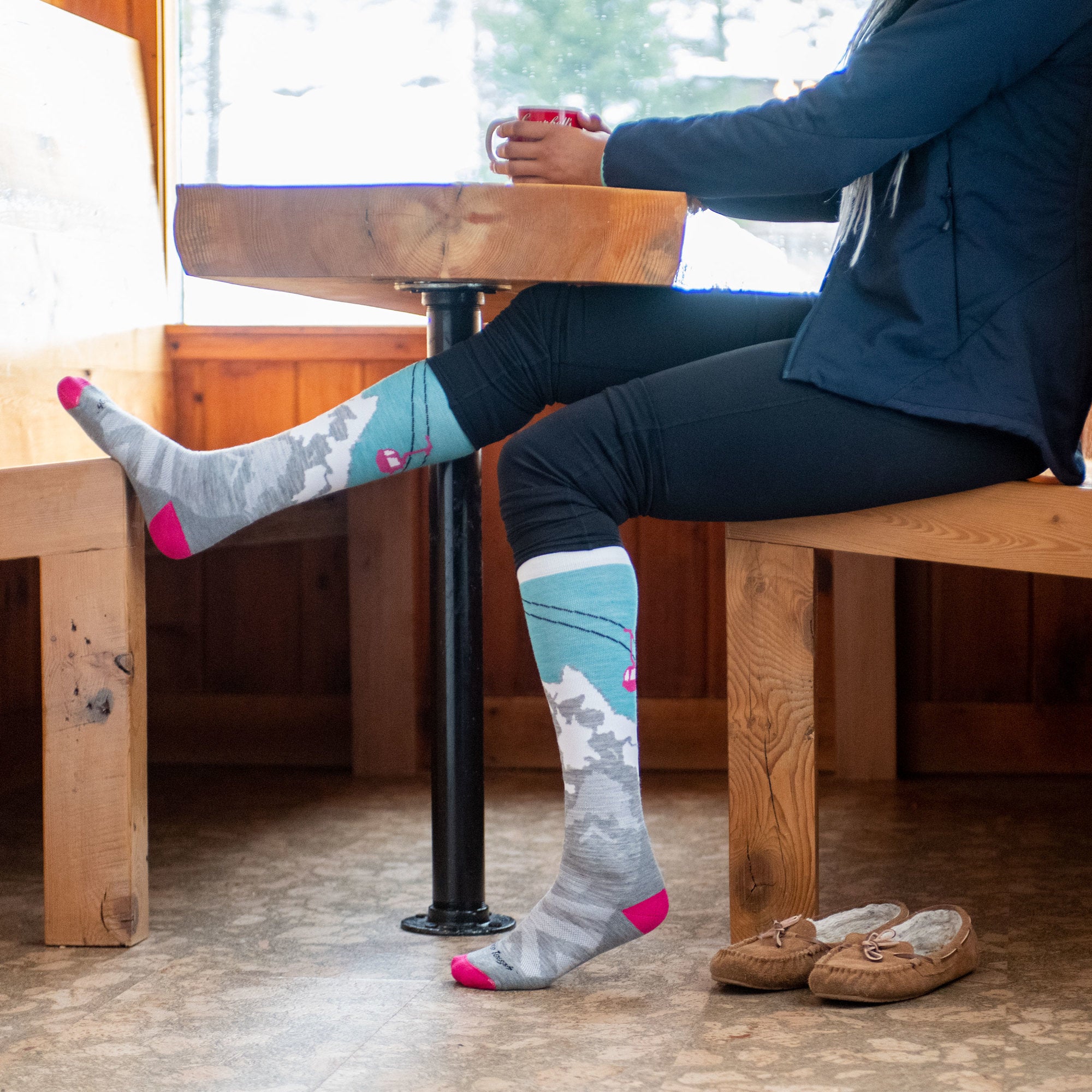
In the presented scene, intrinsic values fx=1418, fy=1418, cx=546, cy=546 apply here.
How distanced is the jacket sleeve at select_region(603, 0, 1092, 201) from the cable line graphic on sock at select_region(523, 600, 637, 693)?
368 mm

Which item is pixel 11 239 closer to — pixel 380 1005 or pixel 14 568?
pixel 14 568

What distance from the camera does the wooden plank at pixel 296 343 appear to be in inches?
87.5

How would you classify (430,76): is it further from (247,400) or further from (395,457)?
(395,457)

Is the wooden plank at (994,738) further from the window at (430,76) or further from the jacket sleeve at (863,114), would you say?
the jacket sleeve at (863,114)

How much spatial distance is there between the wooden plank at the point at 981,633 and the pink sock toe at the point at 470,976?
3.97 ft

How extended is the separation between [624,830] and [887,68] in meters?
0.65

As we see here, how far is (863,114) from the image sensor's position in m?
1.14

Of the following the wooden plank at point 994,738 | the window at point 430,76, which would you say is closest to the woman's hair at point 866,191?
the window at point 430,76

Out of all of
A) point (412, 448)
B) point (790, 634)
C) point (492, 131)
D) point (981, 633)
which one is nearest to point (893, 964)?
point (790, 634)

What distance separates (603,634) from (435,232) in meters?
0.35

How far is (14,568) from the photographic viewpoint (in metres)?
2.06

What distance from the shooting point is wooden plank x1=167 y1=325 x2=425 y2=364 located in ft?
7.29

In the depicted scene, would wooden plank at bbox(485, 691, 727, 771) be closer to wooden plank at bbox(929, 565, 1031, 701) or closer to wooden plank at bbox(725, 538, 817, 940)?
wooden plank at bbox(929, 565, 1031, 701)

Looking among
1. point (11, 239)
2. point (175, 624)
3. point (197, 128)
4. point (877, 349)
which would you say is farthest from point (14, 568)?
point (877, 349)
